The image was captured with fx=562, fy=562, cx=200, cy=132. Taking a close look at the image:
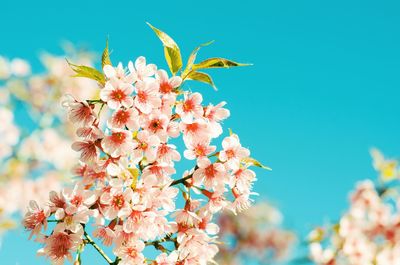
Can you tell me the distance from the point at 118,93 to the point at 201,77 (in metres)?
0.35

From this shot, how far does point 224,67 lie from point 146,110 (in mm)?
417

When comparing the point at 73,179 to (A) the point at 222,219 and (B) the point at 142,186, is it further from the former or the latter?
(A) the point at 222,219

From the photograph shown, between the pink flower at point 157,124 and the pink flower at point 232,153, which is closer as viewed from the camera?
the pink flower at point 157,124

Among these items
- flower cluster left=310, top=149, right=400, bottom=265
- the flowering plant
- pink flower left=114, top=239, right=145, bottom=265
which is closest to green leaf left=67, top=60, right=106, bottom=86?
the flowering plant

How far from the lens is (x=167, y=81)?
2.04 meters

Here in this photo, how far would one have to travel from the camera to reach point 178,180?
2055mm

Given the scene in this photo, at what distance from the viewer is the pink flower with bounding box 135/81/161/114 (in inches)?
75.5

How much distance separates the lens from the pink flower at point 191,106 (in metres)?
2.00

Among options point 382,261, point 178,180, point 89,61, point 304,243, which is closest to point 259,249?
point 304,243

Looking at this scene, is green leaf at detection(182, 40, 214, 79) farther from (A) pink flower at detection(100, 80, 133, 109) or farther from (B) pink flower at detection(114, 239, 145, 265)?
(B) pink flower at detection(114, 239, 145, 265)

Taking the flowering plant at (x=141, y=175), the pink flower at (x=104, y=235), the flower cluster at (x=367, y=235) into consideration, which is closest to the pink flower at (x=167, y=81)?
the flowering plant at (x=141, y=175)

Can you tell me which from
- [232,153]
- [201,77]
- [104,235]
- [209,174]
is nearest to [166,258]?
[104,235]

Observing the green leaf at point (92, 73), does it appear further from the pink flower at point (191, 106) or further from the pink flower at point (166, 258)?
the pink flower at point (166, 258)

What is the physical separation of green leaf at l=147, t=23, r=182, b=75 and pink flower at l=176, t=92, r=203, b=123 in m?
0.17
